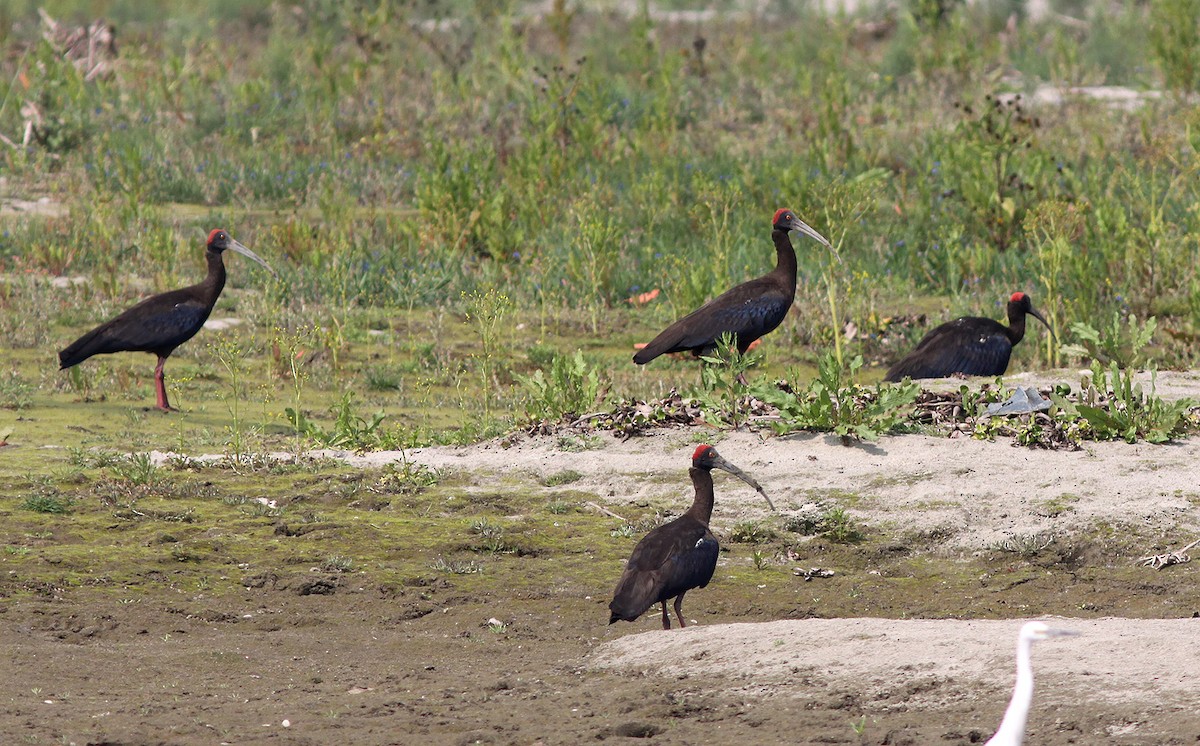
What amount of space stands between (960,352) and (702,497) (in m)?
4.51

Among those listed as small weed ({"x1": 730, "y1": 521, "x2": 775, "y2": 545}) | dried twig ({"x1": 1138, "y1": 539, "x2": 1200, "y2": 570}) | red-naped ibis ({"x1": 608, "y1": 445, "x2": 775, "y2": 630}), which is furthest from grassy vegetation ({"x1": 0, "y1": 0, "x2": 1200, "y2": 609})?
dried twig ({"x1": 1138, "y1": 539, "x2": 1200, "y2": 570})

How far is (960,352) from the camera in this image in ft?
41.3

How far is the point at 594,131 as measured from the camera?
19.7 metres

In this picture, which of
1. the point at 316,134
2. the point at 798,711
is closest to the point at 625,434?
the point at 798,711

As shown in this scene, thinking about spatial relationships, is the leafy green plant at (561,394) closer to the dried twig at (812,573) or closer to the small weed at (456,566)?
the small weed at (456,566)

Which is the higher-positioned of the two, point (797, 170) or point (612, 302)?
point (797, 170)

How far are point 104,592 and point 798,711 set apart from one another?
12.7 ft

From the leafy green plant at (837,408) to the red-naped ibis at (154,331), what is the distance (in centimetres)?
490

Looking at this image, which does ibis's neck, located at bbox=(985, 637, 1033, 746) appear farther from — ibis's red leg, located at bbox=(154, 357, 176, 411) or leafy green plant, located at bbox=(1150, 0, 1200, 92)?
leafy green plant, located at bbox=(1150, 0, 1200, 92)

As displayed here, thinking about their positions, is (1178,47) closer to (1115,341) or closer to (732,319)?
(1115,341)

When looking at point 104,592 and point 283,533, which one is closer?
point 104,592

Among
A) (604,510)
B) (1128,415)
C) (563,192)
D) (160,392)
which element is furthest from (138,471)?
(563,192)

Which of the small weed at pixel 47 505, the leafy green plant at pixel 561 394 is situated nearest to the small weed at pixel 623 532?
the leafy green plant at pixel 561 394

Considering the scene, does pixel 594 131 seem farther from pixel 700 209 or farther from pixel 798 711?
pixel 798 711
